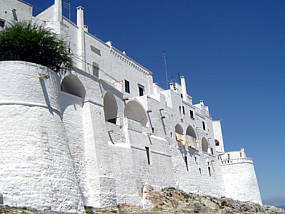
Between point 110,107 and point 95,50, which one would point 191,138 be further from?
point 95,50

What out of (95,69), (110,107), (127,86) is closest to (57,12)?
(95,69)

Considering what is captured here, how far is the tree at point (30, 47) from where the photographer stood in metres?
16.7

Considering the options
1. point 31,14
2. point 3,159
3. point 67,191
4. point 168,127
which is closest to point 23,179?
point 3,159

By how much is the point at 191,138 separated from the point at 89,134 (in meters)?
16.3

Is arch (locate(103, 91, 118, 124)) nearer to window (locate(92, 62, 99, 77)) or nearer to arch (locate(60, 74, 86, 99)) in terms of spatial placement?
window (locate(92, 62, 99, 77))

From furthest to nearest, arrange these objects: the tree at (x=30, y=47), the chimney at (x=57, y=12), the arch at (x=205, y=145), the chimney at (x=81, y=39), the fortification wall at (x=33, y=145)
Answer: the arch at (x=205, y=145)
the chimney at (x=81, y=39)
the chimney at (x=57, y=12)
the tree at (x=30, y=47)
the fortification wall at (x=33, y=145)

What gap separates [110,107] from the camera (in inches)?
937

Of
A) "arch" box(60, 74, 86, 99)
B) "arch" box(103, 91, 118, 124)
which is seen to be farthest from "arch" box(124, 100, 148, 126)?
"arch" box(60, 74, 86, 99)

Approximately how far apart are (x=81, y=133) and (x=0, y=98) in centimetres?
547

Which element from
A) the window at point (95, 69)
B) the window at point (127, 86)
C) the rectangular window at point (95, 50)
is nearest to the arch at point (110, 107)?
the window at point (95, 69)

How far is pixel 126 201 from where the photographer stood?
20.2m

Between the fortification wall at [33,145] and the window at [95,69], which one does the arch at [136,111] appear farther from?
the fortification wall at [33,145]

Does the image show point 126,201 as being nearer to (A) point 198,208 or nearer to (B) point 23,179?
(A) point 198,208

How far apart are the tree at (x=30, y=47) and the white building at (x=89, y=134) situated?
1.31 meters
